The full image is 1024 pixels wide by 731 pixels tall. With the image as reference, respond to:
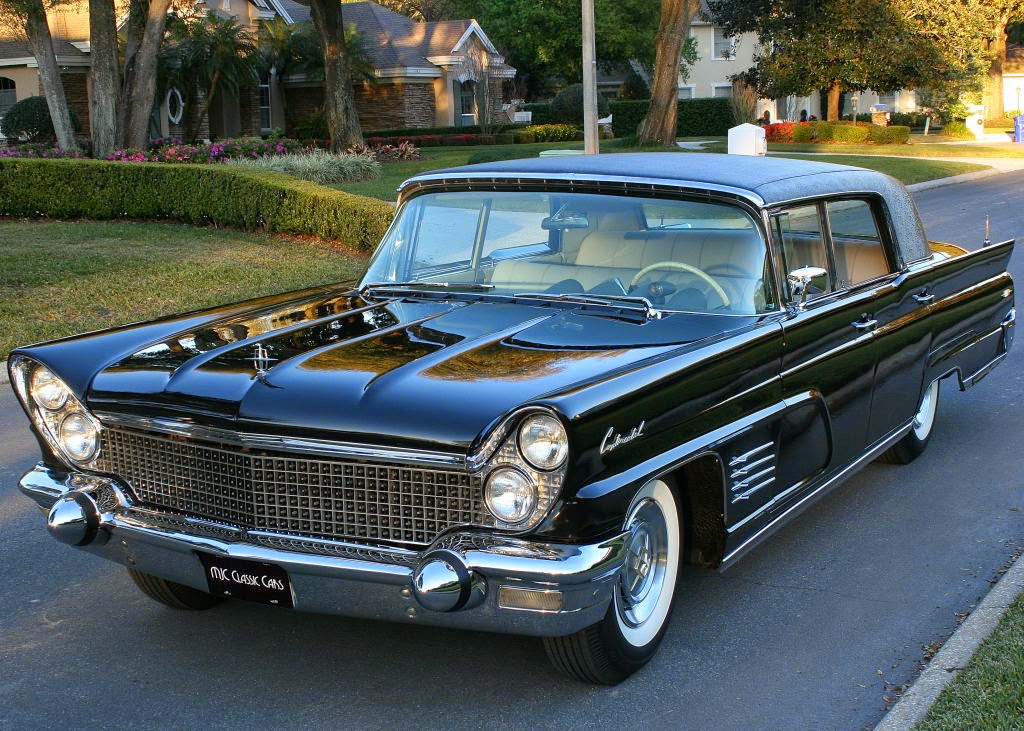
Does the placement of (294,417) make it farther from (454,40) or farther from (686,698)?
(454,40)

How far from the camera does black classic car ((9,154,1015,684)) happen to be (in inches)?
133

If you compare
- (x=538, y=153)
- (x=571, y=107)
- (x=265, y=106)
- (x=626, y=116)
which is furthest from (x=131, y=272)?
(x=626, y=116)

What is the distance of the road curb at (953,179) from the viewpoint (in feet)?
84.3

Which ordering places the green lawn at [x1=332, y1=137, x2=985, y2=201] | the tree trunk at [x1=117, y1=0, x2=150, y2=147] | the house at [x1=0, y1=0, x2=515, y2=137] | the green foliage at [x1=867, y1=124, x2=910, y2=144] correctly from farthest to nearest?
the green foliage at [x1=867, y1=124, x2=910, y2=144], the house at [x1=0, y1=0, x2=515, y2=137], the tree trunk at [x1=117, y1=0, x2=150, y2=147], the green lawn at [x1=332, y1=137, x2=985, y2=201]

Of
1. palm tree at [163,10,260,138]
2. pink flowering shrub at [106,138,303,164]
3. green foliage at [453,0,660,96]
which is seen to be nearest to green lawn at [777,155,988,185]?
pink flowering shrub at [106,138,303,164]

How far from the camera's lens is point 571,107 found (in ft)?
161

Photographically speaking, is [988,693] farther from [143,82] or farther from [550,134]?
[550,134]

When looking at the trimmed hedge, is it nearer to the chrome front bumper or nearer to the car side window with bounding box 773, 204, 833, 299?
the car side window with bounding box 773, 204, 833, 299

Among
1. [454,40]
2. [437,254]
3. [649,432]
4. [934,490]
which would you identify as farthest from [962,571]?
[454,40]

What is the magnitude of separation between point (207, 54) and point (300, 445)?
35.6 meters

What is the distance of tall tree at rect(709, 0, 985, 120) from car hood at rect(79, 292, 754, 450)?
3597cm

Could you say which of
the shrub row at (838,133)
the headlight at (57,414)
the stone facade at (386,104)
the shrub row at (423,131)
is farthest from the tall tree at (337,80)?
Answer: the headlight at (57,414)

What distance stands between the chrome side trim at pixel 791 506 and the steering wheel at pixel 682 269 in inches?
32.0

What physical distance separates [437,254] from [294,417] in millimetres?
1731
